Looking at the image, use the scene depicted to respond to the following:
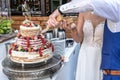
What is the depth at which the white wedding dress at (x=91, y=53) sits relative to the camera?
1614mm

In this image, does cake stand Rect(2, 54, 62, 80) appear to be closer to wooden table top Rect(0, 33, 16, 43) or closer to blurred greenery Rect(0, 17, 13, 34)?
wooden table top Rect(0, 33, 16, 43)

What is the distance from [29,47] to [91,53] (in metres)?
0.48

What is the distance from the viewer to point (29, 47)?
53.3 inches

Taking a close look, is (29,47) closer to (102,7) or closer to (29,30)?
(29,30)

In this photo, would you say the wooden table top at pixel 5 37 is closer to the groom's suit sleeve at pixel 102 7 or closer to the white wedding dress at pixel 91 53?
the white wedding dress at pixel 91 53

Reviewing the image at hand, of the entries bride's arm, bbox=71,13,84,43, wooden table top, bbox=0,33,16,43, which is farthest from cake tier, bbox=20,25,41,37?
wooden table top, bbox=0,33,16,43

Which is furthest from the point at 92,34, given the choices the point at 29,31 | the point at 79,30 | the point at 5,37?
the point at 5,37

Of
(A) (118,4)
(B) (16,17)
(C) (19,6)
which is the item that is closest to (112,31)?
(A) (118,4)

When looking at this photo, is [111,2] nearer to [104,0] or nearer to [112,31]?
[104,0]

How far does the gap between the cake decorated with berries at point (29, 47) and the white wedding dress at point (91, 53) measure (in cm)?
37

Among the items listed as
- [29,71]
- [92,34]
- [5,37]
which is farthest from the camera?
[5,37]

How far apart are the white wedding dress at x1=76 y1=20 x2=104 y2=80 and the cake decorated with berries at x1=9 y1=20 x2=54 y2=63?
1.22ft

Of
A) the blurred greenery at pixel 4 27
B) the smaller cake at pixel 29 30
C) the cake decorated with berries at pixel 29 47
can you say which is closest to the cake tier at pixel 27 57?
the cake decorated with berries at pixel 29 47

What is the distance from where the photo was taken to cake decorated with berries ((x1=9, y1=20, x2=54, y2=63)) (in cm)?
135
